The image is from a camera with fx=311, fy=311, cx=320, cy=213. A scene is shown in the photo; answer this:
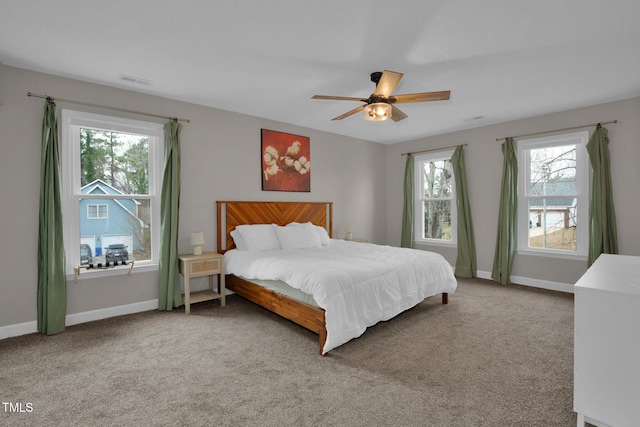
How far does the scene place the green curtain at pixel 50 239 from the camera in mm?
3002

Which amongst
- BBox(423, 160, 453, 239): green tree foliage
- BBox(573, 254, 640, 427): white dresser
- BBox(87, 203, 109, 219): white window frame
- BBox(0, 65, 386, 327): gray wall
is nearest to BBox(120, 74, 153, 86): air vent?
BBox(0, 65, 386, 327): gray wall

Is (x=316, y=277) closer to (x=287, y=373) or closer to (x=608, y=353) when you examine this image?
(x=287, y=373)

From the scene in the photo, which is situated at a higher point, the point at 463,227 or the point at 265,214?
the point at 265,214

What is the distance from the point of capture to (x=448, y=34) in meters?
2.43

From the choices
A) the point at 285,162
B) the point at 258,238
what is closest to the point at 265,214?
the point at 258,238

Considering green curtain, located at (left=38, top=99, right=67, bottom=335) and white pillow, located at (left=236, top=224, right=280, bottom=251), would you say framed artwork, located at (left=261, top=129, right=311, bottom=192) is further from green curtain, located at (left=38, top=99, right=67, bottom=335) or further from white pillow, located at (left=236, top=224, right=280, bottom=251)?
green curtain, located at (left=38, top=99, right=67, bottom=335)

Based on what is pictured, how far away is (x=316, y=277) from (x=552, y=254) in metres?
3.92

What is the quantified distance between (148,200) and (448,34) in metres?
3.60

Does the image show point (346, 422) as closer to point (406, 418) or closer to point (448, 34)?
point (406, 418)

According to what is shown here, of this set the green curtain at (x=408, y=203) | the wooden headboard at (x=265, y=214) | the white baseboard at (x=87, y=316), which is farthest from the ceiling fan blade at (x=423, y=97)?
the white baseboard at (x=87, y=316)

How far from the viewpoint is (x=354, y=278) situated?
2738mm

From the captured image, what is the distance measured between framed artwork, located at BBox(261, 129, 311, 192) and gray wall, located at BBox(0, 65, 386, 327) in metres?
0.11

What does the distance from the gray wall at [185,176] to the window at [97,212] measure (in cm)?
44

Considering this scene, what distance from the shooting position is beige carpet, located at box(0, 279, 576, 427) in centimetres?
184
